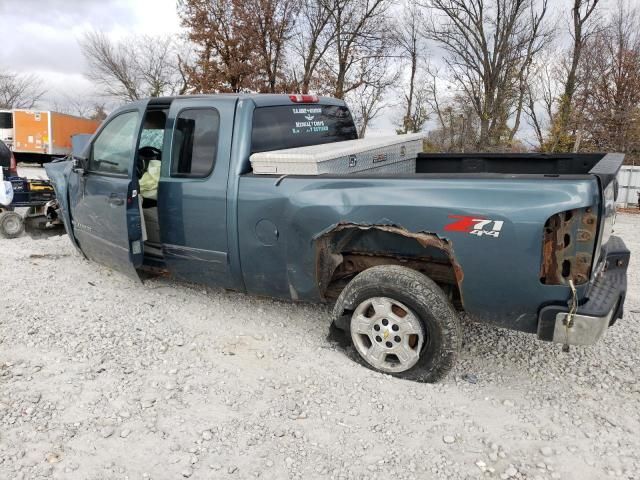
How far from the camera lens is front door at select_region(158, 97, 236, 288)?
3818mm

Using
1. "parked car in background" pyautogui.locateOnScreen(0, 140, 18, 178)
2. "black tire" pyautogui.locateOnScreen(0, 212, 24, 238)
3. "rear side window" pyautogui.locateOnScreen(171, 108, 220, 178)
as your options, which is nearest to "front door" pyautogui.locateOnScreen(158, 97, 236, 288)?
"rear side window" pyautogui.locateOnScreen(171, 108, 220, 178)

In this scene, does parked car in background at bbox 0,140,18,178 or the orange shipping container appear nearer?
parked car in background at bbox 0,140,18,178

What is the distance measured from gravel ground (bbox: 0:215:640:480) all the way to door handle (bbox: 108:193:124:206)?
3.14 ft

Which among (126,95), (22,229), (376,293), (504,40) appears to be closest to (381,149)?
(376,293)

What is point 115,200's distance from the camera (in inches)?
167

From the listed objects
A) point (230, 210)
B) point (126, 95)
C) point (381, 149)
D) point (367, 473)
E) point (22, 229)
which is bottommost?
point (367, 473)

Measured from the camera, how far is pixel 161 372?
3.29 m

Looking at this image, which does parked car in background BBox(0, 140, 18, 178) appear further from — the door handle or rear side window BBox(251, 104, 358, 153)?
rear side window BBox(251, 104, 358, 153)

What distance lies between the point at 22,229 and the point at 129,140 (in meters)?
3.58

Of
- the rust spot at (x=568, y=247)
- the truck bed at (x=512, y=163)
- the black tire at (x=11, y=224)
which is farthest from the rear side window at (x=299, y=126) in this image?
the black tire at (x=11, y=224)

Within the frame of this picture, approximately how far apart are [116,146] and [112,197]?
0.55 meters

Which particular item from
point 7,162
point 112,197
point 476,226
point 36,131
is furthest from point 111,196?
point 36,131

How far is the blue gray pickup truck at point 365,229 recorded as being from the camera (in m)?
2.65

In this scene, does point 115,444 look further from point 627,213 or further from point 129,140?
point 627,213
